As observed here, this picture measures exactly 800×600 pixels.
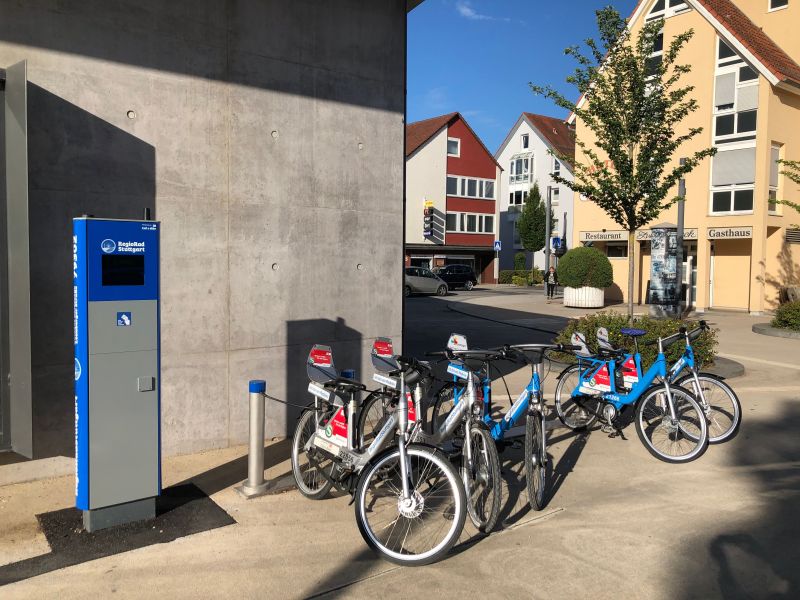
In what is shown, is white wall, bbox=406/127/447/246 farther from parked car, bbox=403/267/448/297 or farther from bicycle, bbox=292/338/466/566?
bicycle, bbox=292/338/466/566

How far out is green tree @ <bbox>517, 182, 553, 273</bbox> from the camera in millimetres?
48625

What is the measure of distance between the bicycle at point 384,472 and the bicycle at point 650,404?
243cm

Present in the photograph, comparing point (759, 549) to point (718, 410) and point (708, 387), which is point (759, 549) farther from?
point (718, 410)

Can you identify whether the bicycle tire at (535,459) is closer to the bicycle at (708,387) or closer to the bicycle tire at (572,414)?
the bicycle at (708,387)

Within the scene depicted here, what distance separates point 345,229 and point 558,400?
9.35ft

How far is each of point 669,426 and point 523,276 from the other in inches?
1590

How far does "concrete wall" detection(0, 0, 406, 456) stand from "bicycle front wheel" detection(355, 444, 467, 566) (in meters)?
2.44

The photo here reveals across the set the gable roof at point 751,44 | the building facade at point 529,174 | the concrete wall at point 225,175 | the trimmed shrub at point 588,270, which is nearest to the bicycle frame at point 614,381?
the concrete wall at point 225,175

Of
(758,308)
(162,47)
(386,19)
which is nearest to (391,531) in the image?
(162,47)

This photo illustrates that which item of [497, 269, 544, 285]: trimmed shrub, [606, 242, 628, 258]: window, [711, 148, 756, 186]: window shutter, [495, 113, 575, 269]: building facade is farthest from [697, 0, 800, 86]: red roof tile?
[495, 113, 575, 269]: building facade

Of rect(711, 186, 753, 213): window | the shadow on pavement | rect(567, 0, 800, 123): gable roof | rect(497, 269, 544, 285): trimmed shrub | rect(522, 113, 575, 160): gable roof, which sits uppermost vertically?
rect(522, 113, 575, 160): gable roof

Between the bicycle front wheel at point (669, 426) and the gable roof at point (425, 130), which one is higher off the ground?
the gable roof at point (425, 130)

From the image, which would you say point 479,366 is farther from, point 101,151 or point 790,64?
point 790,64

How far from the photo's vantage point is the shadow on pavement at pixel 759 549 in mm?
3750
